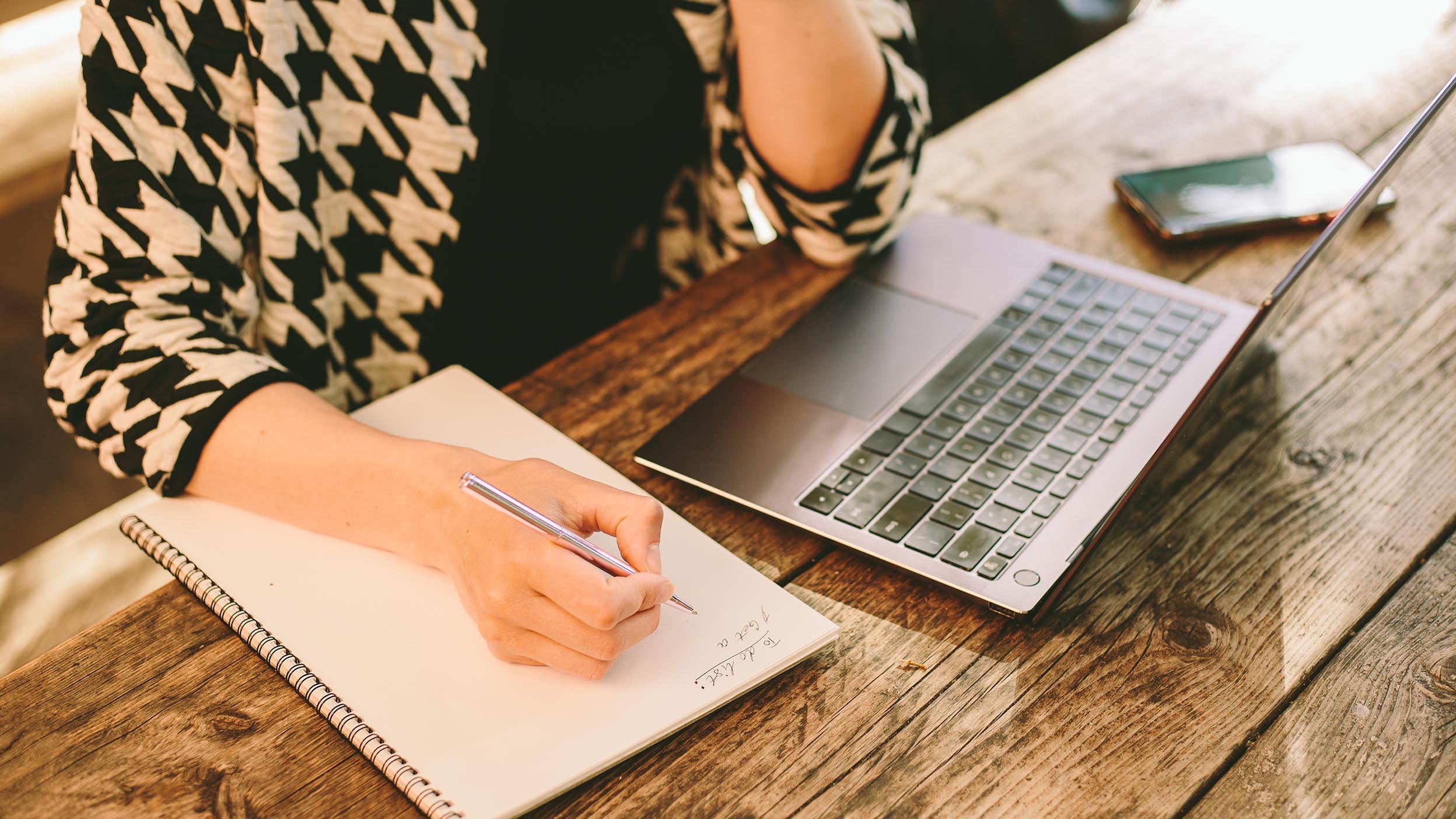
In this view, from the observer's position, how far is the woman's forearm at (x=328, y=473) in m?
0.59

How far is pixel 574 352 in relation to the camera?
80 cm

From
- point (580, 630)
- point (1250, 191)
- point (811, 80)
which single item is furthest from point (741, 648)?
point (1250, 191)

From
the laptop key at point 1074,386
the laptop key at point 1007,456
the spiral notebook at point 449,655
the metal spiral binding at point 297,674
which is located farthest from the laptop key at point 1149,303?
the metal spiral binding at point 297,674

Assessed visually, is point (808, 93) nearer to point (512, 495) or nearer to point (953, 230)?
point (953, 230)

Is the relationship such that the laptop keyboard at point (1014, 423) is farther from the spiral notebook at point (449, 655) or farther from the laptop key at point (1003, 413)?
the spiral notebook at point (449, 655)

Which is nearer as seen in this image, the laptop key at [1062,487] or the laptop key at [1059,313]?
the laptop key at [1062,487]

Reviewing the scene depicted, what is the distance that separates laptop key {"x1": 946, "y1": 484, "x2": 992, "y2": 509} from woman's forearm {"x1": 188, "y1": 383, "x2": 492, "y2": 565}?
0.96 ft

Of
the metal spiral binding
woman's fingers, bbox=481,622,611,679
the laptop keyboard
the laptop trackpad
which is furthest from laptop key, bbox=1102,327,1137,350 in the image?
the metal spiral binding

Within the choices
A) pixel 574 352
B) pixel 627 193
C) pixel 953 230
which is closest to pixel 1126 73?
pixel 953 230

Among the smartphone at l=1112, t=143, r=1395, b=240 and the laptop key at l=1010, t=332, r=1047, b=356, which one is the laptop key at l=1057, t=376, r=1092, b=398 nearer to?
the laptop key at l=1010, t=332, r=1047, b=356

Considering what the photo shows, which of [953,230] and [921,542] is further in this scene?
[953,230]

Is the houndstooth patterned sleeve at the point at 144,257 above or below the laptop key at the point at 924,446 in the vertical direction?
above

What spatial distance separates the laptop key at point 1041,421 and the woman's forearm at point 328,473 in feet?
1.20

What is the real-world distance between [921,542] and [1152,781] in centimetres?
18
